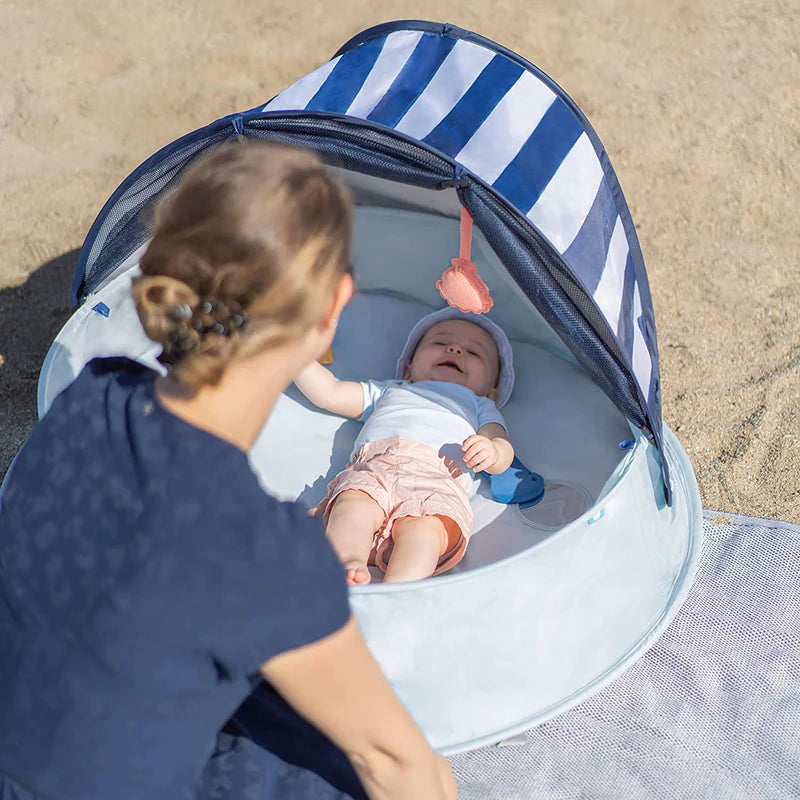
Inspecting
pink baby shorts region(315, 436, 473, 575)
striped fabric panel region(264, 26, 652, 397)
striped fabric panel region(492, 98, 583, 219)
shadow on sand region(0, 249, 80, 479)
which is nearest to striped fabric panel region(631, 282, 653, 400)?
striped fabric panel region(264, 26, 652, 397)

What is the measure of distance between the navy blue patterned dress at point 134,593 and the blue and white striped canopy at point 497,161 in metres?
0.88

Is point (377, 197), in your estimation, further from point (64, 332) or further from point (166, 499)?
point (166, 499)

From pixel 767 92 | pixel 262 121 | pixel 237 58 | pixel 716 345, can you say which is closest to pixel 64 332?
pixel 262 121

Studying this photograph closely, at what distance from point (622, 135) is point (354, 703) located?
10.4 feet

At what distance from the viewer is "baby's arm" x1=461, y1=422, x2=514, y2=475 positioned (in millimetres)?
2256

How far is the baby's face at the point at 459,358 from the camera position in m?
2.56

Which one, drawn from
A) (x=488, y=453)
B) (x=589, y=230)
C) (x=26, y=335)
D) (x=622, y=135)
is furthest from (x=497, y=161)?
(x=622, y=135)

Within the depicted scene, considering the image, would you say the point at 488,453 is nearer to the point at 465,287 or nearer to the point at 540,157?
the point at 465,287

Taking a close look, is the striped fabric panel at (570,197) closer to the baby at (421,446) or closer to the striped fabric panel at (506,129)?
the striped fabric panel at (506,129)

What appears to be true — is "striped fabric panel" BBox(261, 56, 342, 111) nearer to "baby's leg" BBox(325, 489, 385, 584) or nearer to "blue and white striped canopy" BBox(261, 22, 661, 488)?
"blue and white striped canopy" BBox(261, 22, 661, 488)

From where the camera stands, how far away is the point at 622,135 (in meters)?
3.85

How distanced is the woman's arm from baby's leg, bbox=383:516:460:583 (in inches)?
29.8

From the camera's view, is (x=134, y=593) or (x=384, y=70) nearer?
(x=134, y=593)

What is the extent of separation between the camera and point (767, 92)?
4.02 meters
